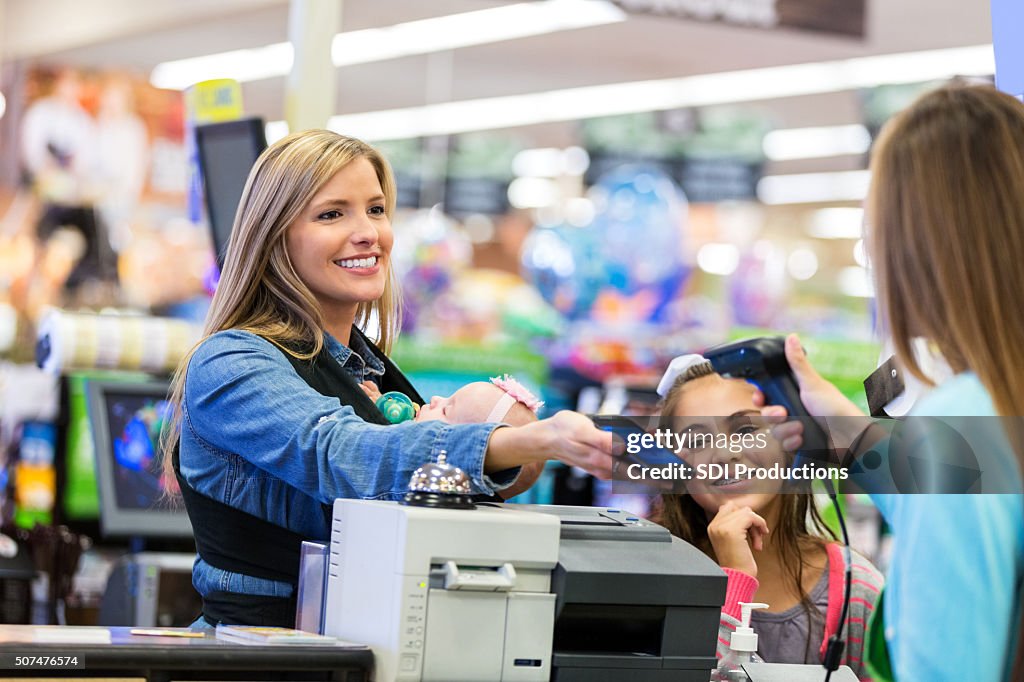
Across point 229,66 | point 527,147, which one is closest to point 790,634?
point 229,66

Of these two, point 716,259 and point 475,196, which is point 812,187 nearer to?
point 716,259

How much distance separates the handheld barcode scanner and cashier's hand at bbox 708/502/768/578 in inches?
8.3

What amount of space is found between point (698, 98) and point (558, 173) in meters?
2.53

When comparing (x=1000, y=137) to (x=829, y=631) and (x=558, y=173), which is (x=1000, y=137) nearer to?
(x=829, y=631)

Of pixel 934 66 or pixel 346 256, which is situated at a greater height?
pixel 934 66

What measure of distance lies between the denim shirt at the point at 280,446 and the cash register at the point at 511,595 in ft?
0.22

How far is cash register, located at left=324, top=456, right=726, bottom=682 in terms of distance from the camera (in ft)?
6.34

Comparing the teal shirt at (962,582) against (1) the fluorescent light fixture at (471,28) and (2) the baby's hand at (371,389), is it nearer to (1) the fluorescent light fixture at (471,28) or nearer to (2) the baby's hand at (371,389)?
(2) the baby's hand at (371,389)

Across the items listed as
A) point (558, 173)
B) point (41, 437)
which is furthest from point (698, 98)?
point (41, 437)

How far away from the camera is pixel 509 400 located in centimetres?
243

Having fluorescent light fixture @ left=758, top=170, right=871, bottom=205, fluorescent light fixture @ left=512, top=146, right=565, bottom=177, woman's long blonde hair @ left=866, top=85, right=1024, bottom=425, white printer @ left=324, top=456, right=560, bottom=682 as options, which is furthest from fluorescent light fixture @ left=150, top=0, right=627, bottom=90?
woman's long blonde hair @ left=866, top=85, right=1024, bottom=425

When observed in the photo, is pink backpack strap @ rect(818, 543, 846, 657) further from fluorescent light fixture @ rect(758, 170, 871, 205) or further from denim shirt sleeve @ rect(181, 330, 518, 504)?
fluorescent light fixture @ rect(758, 170, 871, 205)

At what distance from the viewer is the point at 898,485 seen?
5.99 ft

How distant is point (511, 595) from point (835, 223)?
46.6 ft
